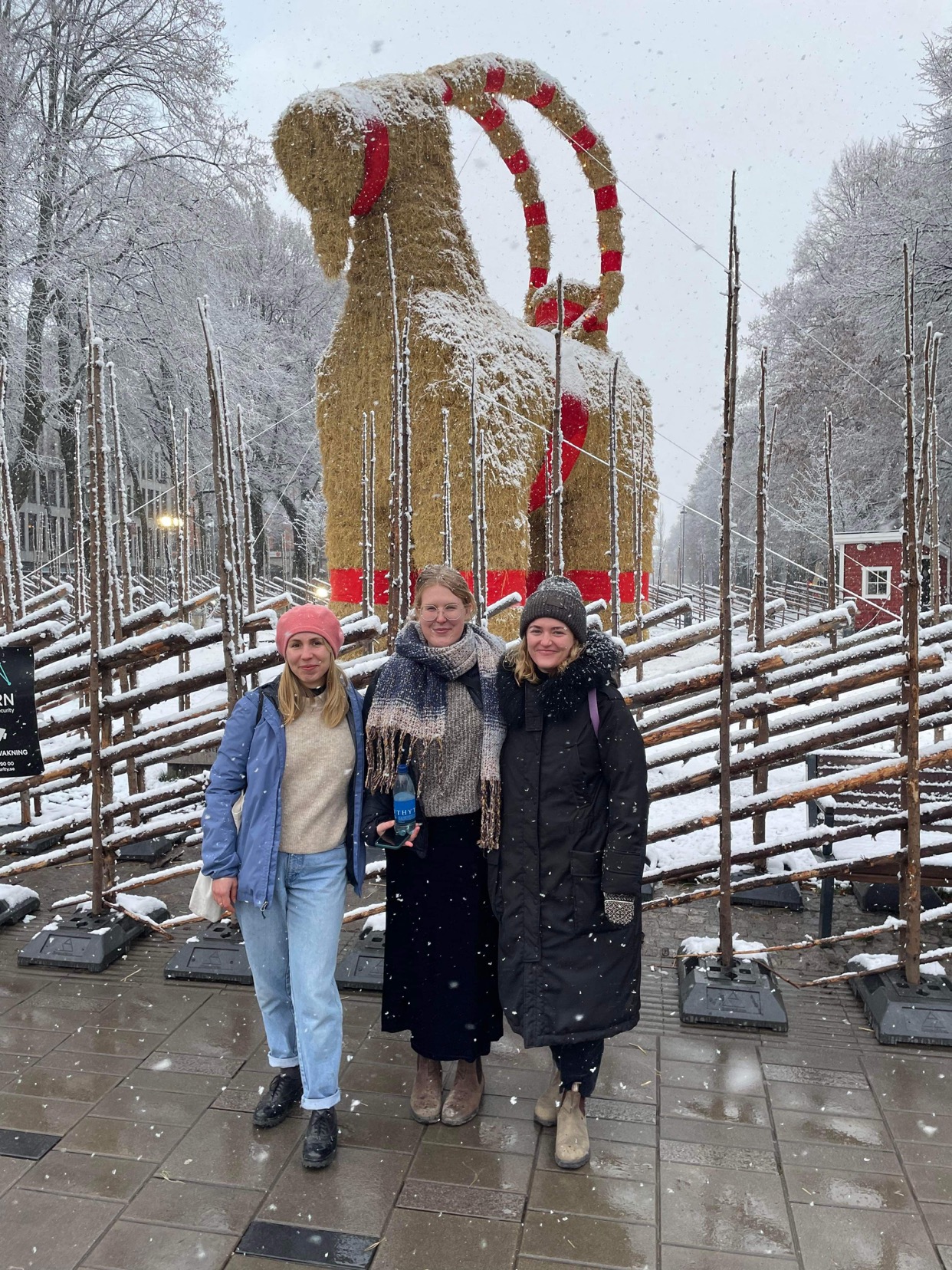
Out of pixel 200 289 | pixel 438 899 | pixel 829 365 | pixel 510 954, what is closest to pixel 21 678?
pixel 438 899

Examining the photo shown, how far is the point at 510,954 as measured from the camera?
2.46 meters

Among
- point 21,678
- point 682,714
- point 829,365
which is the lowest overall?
point 682,714

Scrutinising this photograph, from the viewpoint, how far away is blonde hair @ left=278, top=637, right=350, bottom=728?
256 cm

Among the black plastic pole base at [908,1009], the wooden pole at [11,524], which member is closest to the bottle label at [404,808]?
the black plastic pole base at [908,1009]

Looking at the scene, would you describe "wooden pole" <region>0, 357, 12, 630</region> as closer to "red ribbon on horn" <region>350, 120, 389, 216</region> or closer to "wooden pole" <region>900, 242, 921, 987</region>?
"red ribbon on horn" <region>350, 120, 389, 216</region>

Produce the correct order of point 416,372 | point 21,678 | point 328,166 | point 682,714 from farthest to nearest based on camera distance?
point 416,372, point 328,166, point 682,714, point 21,678

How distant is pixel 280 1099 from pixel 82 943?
5.08 feet

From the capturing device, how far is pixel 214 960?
3.66 metres

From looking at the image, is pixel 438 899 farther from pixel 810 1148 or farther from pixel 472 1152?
pixel 810 1148

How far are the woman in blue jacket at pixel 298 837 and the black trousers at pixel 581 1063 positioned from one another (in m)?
0.64

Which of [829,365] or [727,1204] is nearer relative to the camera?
[727,1204]

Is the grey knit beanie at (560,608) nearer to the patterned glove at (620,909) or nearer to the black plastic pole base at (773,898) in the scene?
the patterned glove at (620,909)

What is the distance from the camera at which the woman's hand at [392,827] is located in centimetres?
253

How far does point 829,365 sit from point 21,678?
17.7 metres
